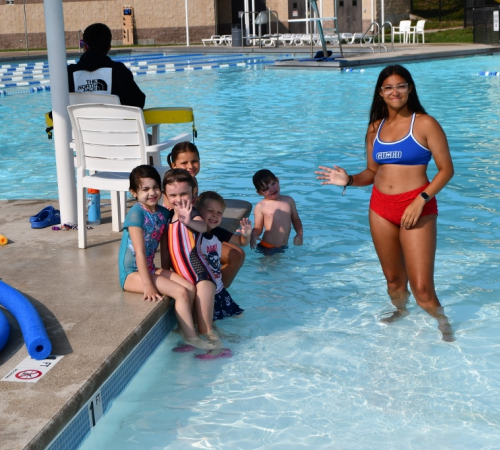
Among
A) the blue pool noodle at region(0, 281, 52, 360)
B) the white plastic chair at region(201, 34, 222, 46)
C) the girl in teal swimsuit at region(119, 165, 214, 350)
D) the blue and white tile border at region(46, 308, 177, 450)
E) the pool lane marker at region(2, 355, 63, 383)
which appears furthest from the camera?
the white plastic chair at region(201, 34, 222, 46)

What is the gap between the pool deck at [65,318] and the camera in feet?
10.2

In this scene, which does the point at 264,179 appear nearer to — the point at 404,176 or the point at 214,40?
the point at 404,176

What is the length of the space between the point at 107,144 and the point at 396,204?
222cm

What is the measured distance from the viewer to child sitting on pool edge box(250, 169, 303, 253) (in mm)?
6020

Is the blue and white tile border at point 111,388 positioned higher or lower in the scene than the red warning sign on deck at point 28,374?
lower

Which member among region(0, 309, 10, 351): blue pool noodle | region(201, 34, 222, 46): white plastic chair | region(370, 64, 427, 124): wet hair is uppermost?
region(201, 34, 222, 46): white plastic chair

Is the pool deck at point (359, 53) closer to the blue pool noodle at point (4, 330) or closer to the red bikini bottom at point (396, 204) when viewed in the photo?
the red bikini bottom at point (396, 204)

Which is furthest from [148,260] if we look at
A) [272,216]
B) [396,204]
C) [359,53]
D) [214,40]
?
[214,40]

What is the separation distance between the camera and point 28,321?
150 inches

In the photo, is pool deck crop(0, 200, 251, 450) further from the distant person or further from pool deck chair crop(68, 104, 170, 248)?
the distant person

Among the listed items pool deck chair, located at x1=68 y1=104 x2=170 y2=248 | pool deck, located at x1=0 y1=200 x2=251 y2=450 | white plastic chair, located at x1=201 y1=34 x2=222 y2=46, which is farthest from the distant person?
white plastic chair, located at x1=201 y1=34 x2=222 y2=46

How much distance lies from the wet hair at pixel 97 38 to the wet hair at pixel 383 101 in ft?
8.56

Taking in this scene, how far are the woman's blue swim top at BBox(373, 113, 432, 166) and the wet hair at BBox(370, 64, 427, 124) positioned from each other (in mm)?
78

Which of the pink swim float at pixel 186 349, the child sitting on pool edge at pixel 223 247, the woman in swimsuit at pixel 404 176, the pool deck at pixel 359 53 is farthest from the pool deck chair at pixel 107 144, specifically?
the pool deck at pixel 359 53
